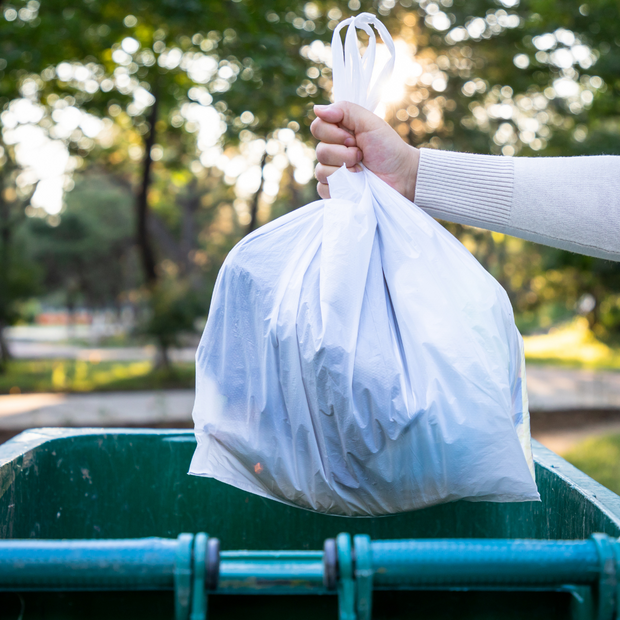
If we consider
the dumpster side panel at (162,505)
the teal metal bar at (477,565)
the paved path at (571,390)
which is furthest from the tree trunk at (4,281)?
the teal metal bar at (477,565)

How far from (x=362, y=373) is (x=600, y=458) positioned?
5252 mm

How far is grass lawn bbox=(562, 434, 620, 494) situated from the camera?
4863mm

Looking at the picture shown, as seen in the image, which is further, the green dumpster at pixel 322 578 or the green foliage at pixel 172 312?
the green foliage at pixel 172 312

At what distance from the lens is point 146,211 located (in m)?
11.5

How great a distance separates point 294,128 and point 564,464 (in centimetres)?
612

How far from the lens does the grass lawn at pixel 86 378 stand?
10.8 metres

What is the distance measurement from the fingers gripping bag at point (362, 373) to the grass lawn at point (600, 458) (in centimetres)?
397

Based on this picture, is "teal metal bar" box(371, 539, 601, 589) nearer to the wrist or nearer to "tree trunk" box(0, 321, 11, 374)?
the wrist

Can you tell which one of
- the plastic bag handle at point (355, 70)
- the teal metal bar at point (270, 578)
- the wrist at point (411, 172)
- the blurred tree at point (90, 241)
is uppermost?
the blurred tree at point (90, 241)

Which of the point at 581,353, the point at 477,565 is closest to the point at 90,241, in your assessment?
the point at 581,353

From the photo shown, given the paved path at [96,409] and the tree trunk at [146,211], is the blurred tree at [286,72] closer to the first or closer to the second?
the tree trunk at [146,211]

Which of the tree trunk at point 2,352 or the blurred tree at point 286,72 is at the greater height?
the blurred tree at point 286,72

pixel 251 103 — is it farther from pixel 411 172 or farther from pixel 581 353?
pixel 581 353

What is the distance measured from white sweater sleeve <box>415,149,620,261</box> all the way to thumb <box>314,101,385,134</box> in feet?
0.58
